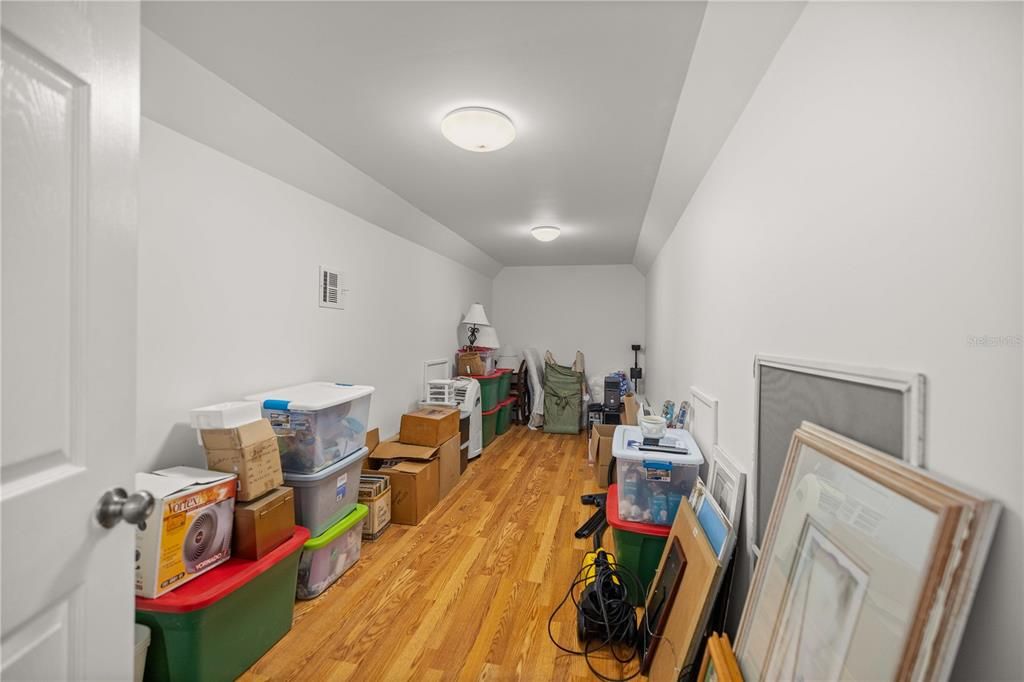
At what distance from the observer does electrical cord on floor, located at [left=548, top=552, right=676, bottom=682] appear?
175 cm

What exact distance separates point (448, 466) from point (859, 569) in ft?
10.0

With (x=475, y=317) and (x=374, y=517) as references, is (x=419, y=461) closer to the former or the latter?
(x=374, y=517)

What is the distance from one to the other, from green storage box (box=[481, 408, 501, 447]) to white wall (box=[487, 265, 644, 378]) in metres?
1.55

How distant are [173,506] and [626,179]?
2754mm

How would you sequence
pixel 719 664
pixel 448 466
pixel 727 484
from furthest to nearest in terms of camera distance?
pixel 448 466 → pixel 727 484 → pixel 719 664

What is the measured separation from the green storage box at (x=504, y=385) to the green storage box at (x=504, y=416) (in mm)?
65

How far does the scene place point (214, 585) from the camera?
148 cm

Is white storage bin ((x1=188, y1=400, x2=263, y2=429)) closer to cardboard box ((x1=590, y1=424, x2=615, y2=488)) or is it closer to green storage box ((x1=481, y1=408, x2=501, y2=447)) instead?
A: cardboard box ((x1=590, y1=424, x2=615, y2=488))

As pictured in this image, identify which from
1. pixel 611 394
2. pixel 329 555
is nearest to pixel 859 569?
pixel 329 555

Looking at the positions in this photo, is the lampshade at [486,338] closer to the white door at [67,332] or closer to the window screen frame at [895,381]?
the window screen frame at [895,381]

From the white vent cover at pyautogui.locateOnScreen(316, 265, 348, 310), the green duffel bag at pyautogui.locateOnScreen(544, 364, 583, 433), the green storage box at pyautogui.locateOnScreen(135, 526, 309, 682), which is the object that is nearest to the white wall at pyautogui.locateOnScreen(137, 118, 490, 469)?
the white vent cover at pyautogui.locateOnScreen(316, 265, 348, 310)

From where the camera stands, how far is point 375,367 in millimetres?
3322

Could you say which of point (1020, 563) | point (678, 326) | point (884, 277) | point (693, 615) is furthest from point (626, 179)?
point (1020, 563)

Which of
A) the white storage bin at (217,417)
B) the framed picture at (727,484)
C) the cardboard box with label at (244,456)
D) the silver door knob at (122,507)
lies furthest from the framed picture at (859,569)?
the white storage bin at (217,417)
